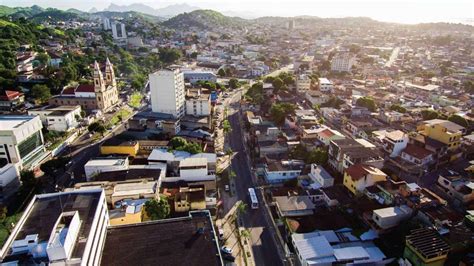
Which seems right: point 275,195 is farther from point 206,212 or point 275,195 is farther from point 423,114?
point 423,114

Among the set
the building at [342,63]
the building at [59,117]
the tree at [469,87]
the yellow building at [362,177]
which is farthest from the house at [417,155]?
the building at [342,63]

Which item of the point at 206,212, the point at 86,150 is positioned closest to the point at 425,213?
the point at 206,212

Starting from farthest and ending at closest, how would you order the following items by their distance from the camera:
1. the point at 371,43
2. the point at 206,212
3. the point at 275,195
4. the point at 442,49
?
the point at 371,43, the point at 442,49, the point at 275,195, the point at 206,212

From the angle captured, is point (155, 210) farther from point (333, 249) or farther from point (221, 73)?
point (221, 73)

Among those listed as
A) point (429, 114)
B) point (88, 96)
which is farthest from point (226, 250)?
point (88, 96)

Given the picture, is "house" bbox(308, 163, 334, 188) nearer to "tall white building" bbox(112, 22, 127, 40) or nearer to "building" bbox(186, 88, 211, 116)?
"building" bbox(186, 88, 211, 116)

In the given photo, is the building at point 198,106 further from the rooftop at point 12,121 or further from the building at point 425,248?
the building at point 425,248

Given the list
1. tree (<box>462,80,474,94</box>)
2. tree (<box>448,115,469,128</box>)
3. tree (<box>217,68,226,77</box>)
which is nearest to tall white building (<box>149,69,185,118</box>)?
tree (<box>217,68,226,77</box>)
